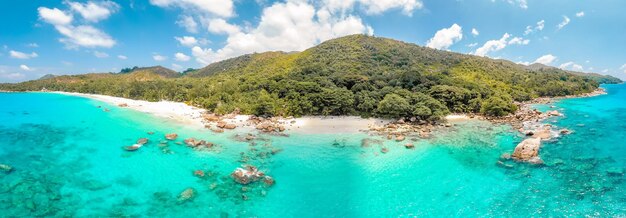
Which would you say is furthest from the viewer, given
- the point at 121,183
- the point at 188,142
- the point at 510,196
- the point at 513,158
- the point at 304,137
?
the point at 304,137

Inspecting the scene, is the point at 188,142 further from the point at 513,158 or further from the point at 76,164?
the point at 513,158

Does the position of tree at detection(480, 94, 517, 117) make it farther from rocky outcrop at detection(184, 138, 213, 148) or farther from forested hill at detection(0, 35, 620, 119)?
rocky outcrop at detection(184, 138, 213, 148)

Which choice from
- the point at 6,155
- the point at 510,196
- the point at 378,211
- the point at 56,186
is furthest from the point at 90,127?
the point at 510,196

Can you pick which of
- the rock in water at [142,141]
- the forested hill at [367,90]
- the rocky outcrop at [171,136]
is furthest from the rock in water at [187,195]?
the forested hill at [367,90]

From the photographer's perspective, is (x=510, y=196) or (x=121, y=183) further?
(x=121, y=183)

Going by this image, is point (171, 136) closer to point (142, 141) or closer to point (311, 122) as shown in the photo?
point (142, 141)

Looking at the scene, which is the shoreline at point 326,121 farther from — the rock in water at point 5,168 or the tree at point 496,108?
the rock in water at point 5,168

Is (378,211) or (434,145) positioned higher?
(434,145)

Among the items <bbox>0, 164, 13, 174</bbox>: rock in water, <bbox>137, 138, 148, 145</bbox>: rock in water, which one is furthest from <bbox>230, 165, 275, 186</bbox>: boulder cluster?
<bbox>0, 164, 13, 174</bbox>: rock in water
